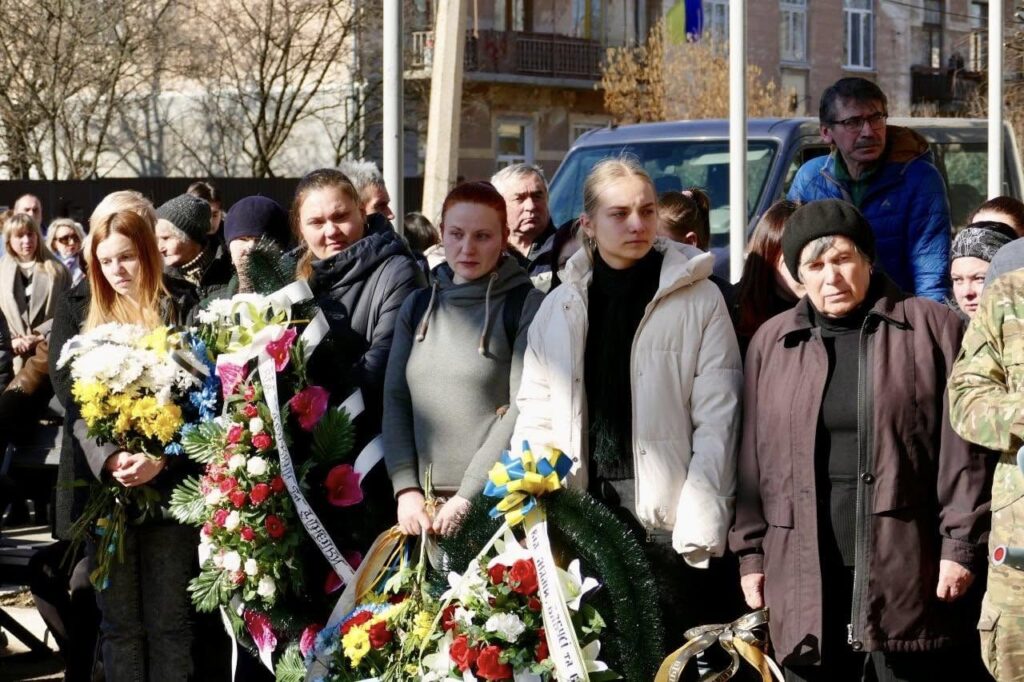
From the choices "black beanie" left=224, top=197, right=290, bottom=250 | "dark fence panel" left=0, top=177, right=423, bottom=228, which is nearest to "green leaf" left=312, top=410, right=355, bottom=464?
"black beanie" left=224, top=197, right=290, bottom=250

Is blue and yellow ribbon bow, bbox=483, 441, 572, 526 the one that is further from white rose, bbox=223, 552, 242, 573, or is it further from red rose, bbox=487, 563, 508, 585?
white rose, bbox=223, 552, 242, 573

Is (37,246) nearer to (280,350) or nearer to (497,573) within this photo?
(280,350)

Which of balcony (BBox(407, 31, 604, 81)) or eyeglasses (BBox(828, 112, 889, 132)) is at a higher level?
balcony (BBox(407, 31, 604, 81))

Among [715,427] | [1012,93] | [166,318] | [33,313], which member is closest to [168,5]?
[1012,93]

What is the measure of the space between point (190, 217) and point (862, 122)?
268 cm

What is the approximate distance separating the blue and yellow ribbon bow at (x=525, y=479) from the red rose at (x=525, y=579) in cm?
13

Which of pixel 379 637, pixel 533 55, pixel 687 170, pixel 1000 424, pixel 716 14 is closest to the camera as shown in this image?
pixel 1000 424

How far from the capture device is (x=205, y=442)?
16.5 ft

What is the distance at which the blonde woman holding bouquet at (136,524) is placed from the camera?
521 centimetres

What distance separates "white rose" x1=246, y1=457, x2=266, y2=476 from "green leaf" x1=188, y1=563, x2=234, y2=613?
0.35 metres

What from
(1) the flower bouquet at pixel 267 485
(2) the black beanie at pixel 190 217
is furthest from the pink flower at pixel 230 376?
(2) the black beanie at pixel 190 217

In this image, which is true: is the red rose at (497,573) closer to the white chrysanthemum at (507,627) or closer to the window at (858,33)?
the white chrysanthemum at (507,627)

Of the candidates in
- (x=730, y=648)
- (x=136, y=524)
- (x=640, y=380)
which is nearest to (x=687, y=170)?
(x=136, y=524)

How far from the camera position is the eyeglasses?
5363 mm
